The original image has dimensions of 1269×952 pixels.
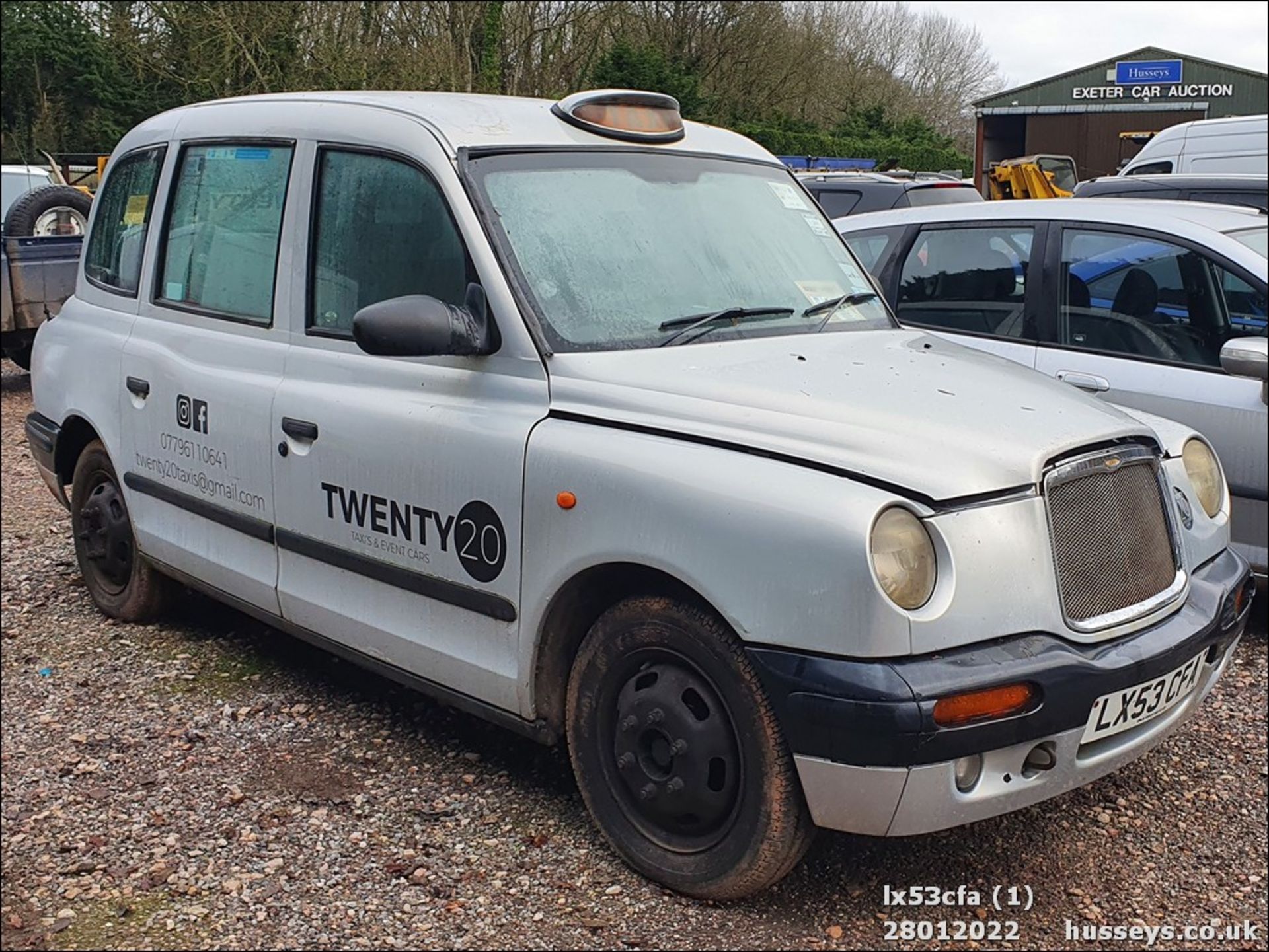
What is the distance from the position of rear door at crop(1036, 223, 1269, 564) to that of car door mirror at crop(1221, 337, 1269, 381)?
13cm

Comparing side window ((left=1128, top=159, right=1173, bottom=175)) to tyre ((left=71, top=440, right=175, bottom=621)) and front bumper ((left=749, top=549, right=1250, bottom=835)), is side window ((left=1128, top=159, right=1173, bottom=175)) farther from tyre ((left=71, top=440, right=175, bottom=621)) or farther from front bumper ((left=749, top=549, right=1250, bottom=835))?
front bumper ((left=749, top=549, right=1250, bottom=835))

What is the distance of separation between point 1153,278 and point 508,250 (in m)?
3.07

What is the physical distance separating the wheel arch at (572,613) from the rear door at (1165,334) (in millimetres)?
2802

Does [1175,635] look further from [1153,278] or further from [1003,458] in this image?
[1153,278]

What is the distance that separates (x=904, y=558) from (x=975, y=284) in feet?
11.4

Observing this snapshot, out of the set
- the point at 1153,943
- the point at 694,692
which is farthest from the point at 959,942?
the point at 694,692

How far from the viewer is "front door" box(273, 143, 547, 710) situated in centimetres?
356

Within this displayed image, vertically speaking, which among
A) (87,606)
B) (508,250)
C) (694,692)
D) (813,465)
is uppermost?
(508,250)

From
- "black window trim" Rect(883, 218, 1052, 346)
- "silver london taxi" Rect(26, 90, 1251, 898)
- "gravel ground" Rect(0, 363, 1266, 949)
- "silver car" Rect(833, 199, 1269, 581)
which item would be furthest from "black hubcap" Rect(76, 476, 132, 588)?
"silver car" Rect(833, 199, 1269, 581)

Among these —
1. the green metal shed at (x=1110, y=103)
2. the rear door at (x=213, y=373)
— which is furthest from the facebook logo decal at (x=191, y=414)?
the green metal shed at (x=1110, y=103)

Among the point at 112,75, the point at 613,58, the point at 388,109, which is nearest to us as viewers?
the point at 388,109

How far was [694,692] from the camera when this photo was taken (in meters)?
3.18

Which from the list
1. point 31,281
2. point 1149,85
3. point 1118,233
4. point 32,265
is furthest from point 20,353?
point 1149,85

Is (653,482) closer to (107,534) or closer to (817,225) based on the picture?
(817,225)
